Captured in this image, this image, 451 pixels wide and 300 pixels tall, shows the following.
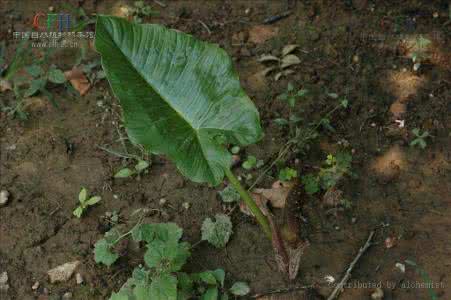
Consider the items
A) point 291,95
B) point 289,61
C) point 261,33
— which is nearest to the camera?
point 291,95

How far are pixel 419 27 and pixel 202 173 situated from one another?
Answer: 70.2 inches

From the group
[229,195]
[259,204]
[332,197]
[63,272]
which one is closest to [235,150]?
[229,195]

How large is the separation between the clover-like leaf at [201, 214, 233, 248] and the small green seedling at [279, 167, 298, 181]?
32 cm

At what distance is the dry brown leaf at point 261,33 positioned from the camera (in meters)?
3.19

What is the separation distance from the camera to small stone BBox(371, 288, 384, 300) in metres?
2.23

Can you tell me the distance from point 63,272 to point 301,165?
1.18 meters

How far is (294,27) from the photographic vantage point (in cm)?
320

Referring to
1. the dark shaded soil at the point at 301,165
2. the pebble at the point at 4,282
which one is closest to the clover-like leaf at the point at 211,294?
the dark shaded soil at the point at 301,165

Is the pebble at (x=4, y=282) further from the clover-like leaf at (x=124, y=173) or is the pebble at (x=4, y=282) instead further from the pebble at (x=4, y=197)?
the clover-like leaf at (x=124, y=173)

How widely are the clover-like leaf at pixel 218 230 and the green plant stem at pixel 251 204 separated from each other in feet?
0.64

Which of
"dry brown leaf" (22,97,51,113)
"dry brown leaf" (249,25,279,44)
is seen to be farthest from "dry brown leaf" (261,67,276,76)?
"dry brown leaf" (22,97,51,113)

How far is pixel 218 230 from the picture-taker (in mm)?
2424

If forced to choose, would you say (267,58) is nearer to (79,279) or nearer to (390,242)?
(390,242)

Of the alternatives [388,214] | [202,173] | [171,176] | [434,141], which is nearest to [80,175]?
[171,176]
